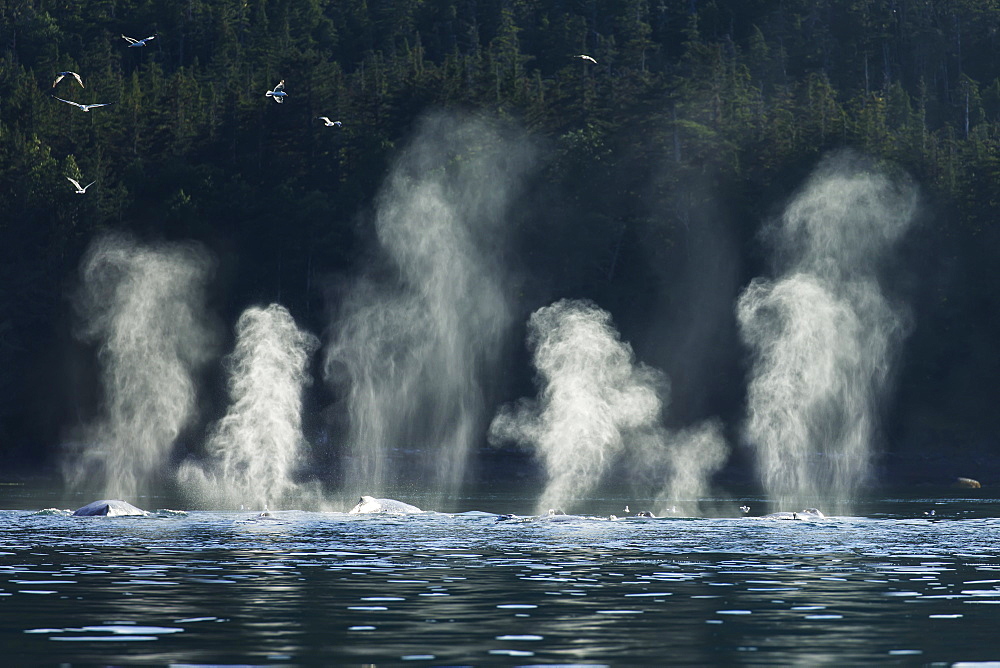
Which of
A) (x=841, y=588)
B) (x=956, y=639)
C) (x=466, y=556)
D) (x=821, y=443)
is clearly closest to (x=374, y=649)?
(x=956, y=639)

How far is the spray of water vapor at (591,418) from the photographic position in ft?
321

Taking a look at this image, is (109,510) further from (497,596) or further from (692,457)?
(692,457)

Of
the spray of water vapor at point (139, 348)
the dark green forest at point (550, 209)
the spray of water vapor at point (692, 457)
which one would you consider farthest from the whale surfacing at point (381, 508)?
the dark green forest at point (550, 209)

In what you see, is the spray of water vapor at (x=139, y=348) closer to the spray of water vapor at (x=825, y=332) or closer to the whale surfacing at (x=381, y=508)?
the whale surfacing at (x=381, y=508)

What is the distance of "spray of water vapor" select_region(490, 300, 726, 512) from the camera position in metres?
97.8

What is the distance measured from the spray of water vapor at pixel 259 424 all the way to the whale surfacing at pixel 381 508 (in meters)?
9.57

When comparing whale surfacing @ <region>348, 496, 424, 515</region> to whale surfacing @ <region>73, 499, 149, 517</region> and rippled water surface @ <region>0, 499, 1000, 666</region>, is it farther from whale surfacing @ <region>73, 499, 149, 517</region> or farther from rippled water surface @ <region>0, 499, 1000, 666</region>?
rippled water surface @ <region>0, 499, 1000, 666</region>

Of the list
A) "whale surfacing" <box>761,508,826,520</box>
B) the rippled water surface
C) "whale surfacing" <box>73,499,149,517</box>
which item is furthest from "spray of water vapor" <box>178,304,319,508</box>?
the rippled water surface

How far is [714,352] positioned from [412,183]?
3522 cm

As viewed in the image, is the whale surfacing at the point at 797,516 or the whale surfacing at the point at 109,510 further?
the whale surfacing at the point at 797,516

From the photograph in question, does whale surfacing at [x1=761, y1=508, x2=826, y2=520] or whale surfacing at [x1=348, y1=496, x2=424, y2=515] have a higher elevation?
whale surfacing at [x1=348, y1=496, x2=424, y2=515]

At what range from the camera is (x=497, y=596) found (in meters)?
31.9

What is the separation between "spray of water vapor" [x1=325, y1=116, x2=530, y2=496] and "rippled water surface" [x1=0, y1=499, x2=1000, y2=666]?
75785mm

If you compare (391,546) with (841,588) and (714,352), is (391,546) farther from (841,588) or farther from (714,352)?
(714,352)
